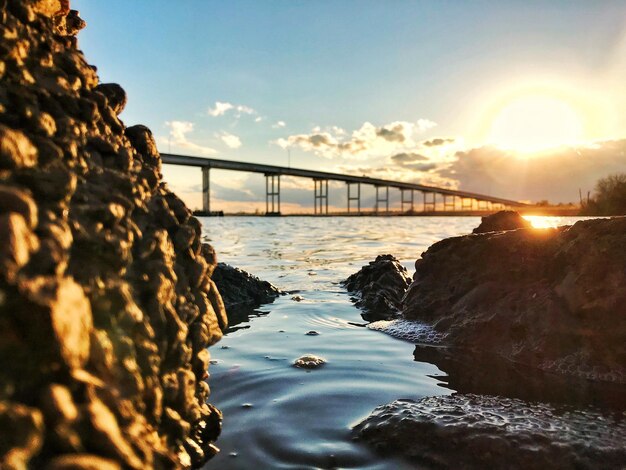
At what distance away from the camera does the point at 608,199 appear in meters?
54.9

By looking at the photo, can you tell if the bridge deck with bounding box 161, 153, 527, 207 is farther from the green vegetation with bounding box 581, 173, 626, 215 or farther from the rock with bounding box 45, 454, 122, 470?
the rock with bounding box 45, 454, 122, 470

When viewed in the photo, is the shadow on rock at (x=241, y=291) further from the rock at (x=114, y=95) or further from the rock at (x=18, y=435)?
the rock at (x=18, y=435)

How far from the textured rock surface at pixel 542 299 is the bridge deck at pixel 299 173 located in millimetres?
67134

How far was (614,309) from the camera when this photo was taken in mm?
3650

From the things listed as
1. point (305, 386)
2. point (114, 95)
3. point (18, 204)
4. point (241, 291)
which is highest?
point (114, 95)

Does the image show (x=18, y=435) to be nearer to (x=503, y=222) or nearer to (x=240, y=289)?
(x=240, y=289)

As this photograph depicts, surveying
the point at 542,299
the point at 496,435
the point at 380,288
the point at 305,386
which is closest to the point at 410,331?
the point at 542,299

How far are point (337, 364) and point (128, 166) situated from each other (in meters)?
2.51

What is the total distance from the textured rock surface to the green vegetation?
5403cm

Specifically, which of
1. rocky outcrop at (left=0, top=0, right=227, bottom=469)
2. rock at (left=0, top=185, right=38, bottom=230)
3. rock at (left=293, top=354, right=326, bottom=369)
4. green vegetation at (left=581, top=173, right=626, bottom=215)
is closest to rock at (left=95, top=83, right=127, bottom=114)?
rocky outcrop at (left=0, top=0, right=227, bottom=469)

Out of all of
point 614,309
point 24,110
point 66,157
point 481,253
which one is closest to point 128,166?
point 66,157

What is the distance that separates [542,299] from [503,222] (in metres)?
3.50

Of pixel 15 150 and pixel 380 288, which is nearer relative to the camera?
pixel 15 150

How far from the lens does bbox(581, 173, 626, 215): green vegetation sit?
52219 mm
